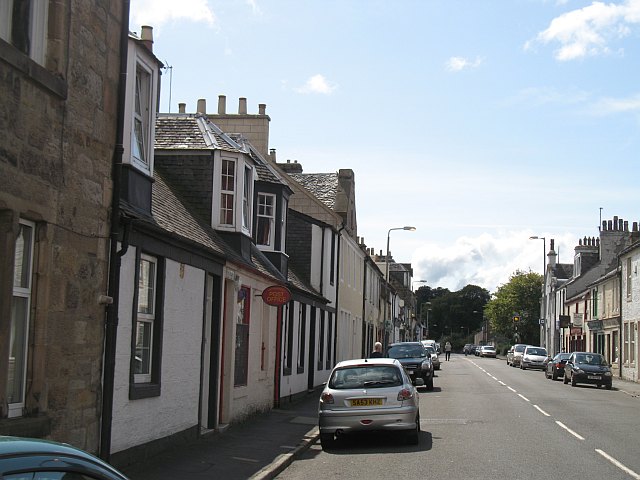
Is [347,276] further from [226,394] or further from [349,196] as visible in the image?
[226,394]

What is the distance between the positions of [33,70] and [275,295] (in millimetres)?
10402

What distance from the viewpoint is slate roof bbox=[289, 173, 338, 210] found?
36219 millimetres

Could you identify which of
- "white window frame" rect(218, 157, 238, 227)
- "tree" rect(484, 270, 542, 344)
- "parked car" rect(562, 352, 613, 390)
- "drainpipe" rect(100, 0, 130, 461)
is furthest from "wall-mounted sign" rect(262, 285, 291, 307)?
"tree" rect(484, 270, 542, 344)

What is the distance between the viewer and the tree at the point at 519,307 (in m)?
104

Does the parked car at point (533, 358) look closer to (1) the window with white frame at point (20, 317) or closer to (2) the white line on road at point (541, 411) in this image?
(2) the white line on road at point (541, 411)

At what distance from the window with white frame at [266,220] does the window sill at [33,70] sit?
43.1 ft

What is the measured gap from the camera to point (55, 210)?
897cm

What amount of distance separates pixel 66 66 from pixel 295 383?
16.9m

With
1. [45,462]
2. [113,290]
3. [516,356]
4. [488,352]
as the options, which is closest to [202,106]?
[113,290]

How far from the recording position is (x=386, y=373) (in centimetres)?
1541

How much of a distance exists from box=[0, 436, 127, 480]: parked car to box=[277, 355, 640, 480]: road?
8575mm

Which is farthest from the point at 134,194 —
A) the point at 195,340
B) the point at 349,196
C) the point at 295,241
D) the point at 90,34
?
the point at 349,196

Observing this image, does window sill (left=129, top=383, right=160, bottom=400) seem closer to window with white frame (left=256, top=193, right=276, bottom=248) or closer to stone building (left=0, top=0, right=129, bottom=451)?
stone building (left=0, top=0, right=129, bottom=451)

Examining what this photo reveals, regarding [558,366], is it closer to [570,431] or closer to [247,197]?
[570,431]
